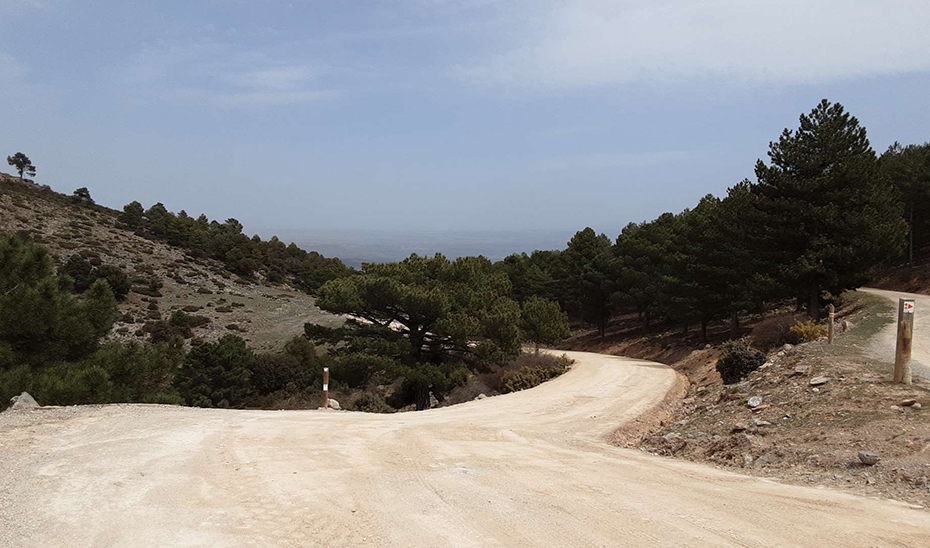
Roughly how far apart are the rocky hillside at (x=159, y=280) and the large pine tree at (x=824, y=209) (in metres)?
36.9

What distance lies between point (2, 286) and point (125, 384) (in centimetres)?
402

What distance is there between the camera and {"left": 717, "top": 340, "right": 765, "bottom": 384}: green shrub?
52.7 feet

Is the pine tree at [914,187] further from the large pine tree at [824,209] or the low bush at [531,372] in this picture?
the low bush at [531,372]

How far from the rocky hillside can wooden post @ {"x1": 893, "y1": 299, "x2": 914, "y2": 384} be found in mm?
43207

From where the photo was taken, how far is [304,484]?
6.61 metres

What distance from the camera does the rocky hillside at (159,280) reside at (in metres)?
51.4

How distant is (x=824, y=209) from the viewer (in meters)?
23.2

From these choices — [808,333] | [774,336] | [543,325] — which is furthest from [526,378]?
[808,333]

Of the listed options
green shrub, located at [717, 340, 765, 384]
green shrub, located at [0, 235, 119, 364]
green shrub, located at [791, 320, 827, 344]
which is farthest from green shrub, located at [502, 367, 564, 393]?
green shrub, located at [0, 235, 119, 364]

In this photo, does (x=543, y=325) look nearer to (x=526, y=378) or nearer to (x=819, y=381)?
(x=526, y=378)

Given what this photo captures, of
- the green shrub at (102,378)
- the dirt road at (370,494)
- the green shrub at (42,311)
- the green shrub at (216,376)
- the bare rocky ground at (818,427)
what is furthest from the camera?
the green shrub at (216,376)

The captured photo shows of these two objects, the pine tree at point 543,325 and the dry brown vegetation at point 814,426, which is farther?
the pine tree at point 543,325

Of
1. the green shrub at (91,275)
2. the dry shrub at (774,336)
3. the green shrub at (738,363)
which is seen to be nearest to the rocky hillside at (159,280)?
the green shrub at (91,275)

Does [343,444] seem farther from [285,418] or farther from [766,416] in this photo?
[766,416]
